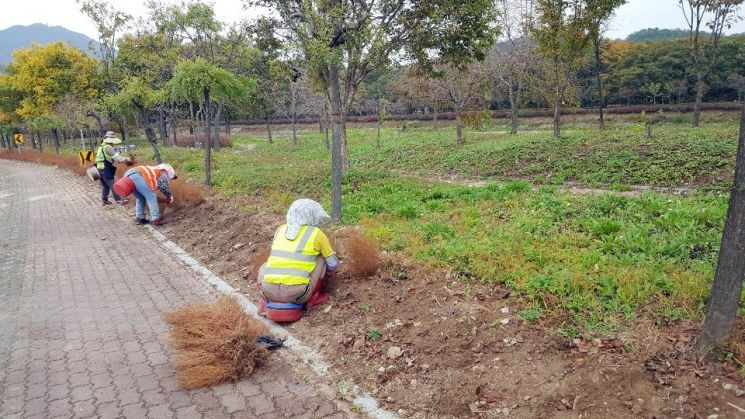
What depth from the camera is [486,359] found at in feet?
12.7

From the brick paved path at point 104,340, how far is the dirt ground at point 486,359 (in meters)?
0.57

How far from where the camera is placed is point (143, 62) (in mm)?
15852

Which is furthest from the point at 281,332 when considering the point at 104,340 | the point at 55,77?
the point at 55,77

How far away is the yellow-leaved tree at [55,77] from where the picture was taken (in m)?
25.7

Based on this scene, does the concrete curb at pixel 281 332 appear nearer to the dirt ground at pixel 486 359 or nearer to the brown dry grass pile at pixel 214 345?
the dirt ground at pixel 486 359

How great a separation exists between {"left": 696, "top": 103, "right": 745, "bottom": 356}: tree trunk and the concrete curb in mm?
2183

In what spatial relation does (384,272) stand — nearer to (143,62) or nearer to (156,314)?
(156,314)

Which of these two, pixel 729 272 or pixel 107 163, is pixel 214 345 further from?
pixel 107 163

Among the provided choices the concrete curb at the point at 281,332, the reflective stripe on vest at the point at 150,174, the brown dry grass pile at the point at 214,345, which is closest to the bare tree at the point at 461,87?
the reflective stripe on vest at the point at 150,174

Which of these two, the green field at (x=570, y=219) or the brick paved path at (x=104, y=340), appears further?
the green field at (x=570, y=219)

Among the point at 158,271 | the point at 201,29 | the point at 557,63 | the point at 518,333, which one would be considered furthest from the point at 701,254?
the point at 557,63

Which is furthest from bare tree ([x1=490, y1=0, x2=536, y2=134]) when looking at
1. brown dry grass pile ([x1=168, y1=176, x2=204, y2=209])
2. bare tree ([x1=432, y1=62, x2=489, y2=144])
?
brown dry grass pile ([x1=168, y1=176, x2=204, y2=209])

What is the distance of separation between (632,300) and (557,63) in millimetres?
15330

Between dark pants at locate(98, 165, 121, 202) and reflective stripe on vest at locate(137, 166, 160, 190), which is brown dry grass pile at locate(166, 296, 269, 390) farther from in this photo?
dark pants at locate(98, 165, 121, 202)
